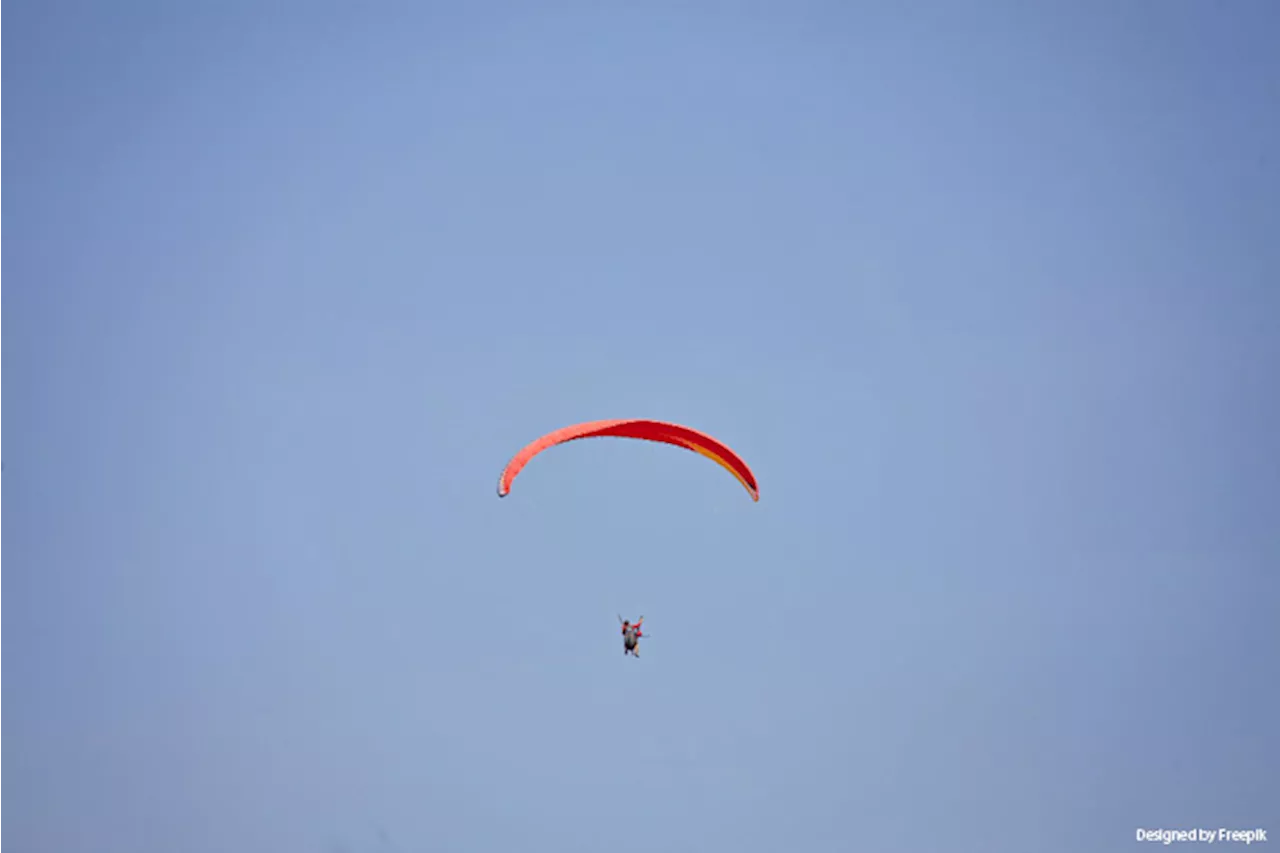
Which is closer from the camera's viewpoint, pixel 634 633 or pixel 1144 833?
pixel 634 633

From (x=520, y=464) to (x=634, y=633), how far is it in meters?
6.28

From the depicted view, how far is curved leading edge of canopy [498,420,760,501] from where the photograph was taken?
1606 inches

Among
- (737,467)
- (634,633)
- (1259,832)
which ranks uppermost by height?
(1259,832)

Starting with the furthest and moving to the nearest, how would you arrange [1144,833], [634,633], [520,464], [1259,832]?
[1259,832] < [1144,833] < [634,633] < [520,464]

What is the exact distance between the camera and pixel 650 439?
4309cm

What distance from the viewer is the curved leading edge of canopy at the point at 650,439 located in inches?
1606

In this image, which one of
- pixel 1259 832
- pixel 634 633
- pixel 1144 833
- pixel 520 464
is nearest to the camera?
pixel 520 464

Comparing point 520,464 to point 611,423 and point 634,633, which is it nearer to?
point 611,423

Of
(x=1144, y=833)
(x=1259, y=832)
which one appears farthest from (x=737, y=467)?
(x=1259, y=832)

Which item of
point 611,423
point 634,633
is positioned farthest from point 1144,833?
point 611,423

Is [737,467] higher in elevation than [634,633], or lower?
higher

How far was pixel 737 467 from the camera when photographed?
1656 inches

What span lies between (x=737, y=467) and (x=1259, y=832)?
44357 millimetres

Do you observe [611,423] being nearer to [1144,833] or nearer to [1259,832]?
[1144,833]
